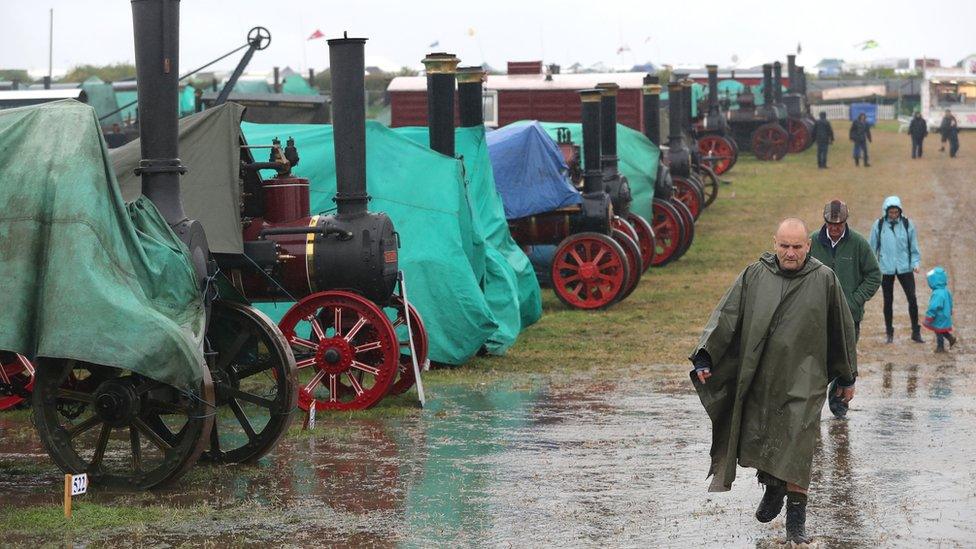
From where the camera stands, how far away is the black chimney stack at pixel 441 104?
12.9 meters

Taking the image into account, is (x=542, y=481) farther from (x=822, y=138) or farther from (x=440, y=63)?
(x=822, y=138)

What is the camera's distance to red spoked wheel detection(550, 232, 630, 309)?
1661 centimetres

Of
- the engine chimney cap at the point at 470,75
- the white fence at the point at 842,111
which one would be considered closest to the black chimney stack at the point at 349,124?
the engine chimney cap at the point at 470,75

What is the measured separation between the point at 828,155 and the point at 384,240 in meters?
32.0

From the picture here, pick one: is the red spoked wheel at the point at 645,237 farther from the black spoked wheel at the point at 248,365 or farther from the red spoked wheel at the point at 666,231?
the black spoked wheel at the point at 248,365

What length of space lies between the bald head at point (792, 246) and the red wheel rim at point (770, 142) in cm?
3277

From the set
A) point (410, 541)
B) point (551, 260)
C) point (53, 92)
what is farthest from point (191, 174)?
point (53, 92)

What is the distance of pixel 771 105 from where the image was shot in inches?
1542

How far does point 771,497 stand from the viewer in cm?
656

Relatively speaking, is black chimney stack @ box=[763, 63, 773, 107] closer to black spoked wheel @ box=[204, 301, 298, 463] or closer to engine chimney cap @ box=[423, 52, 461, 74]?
engine chimney cap @ box=[423, 52, 461, 74]

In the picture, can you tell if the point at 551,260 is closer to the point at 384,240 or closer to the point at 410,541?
the point at 384,240

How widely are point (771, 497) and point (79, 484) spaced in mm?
3092

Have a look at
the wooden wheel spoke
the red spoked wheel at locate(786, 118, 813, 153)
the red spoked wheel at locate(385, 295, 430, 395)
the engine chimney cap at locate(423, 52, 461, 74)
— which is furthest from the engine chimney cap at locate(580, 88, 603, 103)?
the red spoked wheel at locate(786, 118, 813, 153)

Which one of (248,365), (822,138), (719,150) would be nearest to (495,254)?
(248,365)
